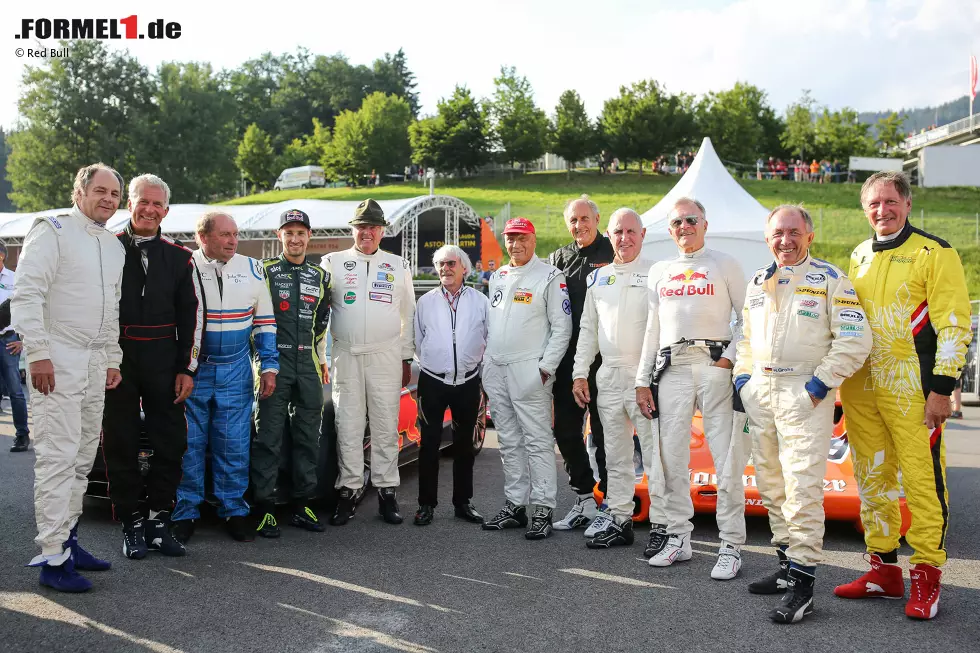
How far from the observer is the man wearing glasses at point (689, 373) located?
4.12 meters

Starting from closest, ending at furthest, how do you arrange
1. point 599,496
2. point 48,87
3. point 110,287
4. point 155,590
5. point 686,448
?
point 155,590 → point 110,287 → point 686,448 → point 599,496 → point 48,87

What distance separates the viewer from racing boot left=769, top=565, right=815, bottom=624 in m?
3.38

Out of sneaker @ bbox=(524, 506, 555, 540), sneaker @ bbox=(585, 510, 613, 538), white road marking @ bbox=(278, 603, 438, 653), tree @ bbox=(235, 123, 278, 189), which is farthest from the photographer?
tree @ bbox=(235, 123, 278, 189)

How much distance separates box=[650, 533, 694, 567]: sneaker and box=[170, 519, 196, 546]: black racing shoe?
2782 millimetres

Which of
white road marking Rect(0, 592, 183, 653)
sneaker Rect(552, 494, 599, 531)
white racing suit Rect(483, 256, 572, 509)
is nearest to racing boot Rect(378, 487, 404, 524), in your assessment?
white racing suit Rect(483, 256, 572, 509)

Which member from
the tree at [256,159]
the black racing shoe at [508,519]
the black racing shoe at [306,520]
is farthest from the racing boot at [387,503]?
the tree at [256,159]

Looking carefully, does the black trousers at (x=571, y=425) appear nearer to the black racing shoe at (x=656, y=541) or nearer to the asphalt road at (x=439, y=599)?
the asphalt road at (x=439, y=599)

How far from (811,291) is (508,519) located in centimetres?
246

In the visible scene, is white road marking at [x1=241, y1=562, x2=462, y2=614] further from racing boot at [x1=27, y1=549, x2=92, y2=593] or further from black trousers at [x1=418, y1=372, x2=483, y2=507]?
black trousers at [x1=418, y1=372, x2=483, y2=507]

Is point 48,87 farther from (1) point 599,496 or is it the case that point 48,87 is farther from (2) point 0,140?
(1) point 599,496

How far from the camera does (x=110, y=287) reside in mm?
4035

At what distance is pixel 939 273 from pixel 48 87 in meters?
56.0

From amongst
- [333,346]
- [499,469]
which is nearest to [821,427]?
[333,346]

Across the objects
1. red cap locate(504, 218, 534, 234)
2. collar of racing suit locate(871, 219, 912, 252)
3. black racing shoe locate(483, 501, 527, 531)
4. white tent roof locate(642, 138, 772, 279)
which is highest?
white tent roof locate(642, 138, 772, 279)
